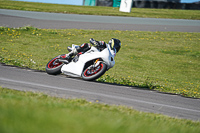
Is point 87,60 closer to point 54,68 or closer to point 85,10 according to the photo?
point 54,68

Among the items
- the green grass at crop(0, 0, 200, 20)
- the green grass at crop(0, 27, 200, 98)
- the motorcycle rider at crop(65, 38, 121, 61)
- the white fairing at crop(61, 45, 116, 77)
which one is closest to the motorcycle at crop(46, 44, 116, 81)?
the white fairing at crop(61, 45, 116, 77)

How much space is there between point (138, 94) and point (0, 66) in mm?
4990

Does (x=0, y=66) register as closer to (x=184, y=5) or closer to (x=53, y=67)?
(x=53, y=67)

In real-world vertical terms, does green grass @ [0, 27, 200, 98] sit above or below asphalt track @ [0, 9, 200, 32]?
below

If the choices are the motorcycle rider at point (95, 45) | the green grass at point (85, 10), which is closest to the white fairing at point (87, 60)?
the motorcycle rider at point (95, 45)

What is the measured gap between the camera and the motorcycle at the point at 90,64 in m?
8.48

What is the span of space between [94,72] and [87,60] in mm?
421

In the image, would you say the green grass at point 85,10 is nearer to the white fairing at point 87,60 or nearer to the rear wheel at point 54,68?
the rear wheel at point 54,68

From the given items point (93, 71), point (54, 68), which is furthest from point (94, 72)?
point (54, 68)

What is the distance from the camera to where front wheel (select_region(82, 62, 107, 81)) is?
8.32 meters

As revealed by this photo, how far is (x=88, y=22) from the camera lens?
84.1 feet

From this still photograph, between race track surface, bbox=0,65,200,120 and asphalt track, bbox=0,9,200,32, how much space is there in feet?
44.9

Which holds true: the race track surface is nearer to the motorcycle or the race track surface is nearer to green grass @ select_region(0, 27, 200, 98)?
the motorcycle

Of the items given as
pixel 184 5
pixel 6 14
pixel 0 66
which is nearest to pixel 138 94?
pixel 0 66
